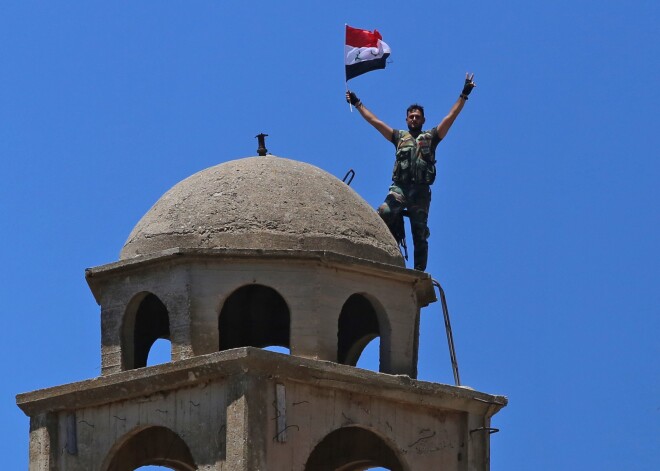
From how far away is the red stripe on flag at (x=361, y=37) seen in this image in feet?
161

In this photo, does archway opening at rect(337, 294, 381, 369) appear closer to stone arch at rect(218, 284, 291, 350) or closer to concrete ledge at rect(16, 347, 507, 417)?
stone arch at rect(218, 284, 291, 350)

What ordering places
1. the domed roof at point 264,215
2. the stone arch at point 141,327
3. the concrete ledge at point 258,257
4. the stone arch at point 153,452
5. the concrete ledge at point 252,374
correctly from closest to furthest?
the concrete ledge at point 252,374 → the concrete ledge at point 258,257 → the domed roof at point 264,215 → the stone arch at point 153,452 → the stone arch at point 141,327

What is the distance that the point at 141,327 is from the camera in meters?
46.3

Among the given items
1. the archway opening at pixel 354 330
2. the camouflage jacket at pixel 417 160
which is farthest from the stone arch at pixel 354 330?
the camouflage jacket at pixel 417 160

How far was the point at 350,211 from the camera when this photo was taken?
1800 inches

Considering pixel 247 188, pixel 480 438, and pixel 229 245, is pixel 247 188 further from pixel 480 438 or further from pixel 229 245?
pixel 480 438

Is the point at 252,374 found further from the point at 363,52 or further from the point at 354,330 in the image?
the point at 363,52

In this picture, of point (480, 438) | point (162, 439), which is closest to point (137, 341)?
point (162, 439)

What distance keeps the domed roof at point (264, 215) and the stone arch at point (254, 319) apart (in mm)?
2080

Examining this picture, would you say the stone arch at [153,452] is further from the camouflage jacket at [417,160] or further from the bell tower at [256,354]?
the camouflage jacket at [417,160]

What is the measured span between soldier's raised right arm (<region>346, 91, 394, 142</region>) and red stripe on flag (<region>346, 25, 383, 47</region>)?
42.5 inches

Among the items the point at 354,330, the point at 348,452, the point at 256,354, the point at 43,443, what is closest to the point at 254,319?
the point at 354,330

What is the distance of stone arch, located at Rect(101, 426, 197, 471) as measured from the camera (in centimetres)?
4527

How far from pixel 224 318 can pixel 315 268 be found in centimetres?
296
